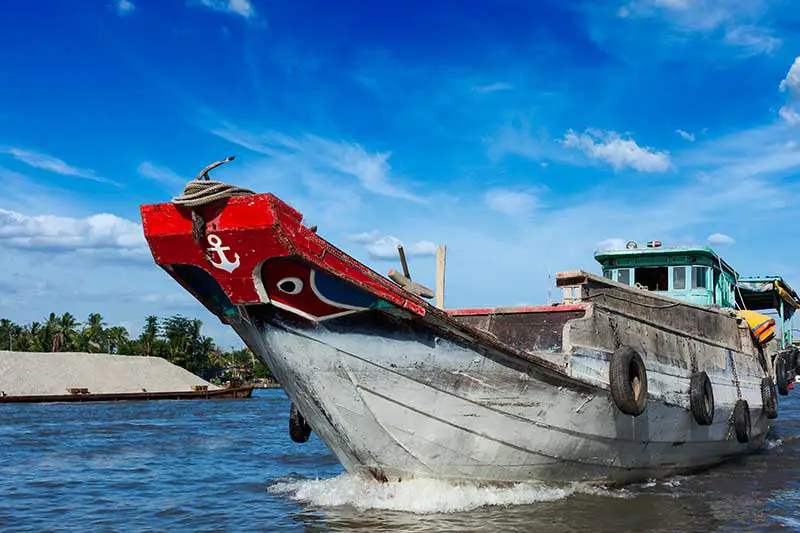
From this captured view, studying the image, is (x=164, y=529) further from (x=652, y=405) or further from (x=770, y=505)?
(x=770, y=505)

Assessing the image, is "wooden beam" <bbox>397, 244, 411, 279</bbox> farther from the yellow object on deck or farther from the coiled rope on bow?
the yellow object on deck

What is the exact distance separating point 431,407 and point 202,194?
2.98 metres

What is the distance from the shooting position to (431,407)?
723cm

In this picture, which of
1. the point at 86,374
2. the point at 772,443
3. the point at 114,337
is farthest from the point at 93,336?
the point at 772,443

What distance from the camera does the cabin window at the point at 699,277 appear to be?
1238cm

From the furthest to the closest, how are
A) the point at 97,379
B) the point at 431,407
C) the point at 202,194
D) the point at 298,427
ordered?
the point at 97,379 → the point at 298,427 → the point at 431,407 → the point at 202,194

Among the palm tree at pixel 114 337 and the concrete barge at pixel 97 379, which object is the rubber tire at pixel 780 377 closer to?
the concrete barge at pixel 97 379

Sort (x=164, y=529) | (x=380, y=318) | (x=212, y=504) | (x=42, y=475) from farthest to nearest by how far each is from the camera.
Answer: (x=42, y=475), (x=212, y=504), (x=164, y=529), (x=380, y=318)

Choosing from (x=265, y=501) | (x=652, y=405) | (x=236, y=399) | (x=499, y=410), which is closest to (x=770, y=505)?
(x=652, y=405)

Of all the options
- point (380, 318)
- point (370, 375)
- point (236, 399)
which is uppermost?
point (380, 318)

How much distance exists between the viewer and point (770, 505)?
8.87 m

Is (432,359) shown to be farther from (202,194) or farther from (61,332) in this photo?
(61,332)

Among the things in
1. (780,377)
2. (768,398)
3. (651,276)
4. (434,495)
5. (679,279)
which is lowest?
(434,495)

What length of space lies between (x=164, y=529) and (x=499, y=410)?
12.4 ft
